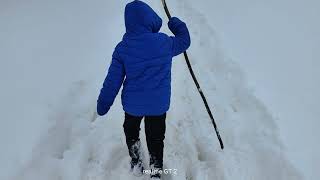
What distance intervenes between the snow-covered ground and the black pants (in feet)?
0.67

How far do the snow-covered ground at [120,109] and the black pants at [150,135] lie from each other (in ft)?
0.67

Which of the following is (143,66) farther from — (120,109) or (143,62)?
(120,109)

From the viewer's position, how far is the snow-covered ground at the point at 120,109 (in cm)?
412

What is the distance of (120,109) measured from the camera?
501 cm

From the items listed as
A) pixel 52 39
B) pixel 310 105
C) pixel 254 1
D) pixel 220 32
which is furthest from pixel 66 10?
pixel 310 105

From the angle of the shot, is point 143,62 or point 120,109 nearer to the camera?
point 143,62

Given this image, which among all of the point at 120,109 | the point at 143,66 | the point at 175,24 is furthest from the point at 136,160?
→ the point at 175,24

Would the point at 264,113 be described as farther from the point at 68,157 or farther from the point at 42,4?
the point at 42,4

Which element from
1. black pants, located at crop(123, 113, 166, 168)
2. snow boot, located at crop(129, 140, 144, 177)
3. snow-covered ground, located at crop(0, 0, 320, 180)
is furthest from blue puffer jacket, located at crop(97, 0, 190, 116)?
snow-covered ground, located at crop(0, 0, 320, 180)

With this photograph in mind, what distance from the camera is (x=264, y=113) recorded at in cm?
473

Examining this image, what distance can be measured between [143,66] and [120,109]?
5.40 ft

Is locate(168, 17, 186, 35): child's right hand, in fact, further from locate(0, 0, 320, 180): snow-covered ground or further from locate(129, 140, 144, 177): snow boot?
locate(0, 0, 320, 180): snow-covered ground

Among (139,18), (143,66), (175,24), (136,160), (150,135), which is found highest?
(139,18)

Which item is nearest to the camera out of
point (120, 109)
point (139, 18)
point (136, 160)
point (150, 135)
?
point (139, 18)
